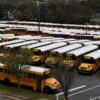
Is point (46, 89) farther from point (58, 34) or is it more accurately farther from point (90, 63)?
point (58, 34)

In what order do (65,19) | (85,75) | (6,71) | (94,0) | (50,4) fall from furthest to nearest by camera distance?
(94,0) < (50,4) < (65,19) < (85,75) < (6,71)

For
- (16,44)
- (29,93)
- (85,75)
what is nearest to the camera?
(29,93)

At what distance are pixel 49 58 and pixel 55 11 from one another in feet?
165

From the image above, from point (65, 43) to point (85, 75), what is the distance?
28.8ft

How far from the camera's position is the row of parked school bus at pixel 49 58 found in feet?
80.3

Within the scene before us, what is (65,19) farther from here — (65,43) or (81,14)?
(65,43)

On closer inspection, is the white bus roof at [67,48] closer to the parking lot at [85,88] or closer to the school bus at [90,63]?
the school bus at [90,63]

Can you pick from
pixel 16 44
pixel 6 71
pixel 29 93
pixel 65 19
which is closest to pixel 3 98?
pixel 29 93

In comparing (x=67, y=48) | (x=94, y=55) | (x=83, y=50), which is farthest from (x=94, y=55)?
(x=67, y=48)

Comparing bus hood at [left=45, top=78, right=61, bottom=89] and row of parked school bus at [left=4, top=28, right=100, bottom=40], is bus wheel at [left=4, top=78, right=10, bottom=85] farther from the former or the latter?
row of parked school bus at [left=4, top=28, right=100, bottom=40]

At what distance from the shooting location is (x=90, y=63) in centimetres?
3042

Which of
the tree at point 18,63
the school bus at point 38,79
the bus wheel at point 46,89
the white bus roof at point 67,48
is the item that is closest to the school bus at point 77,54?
the white bus roof at point 67,48

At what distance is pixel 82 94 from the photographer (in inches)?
928

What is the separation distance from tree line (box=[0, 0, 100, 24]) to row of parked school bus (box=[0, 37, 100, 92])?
1452 inches
